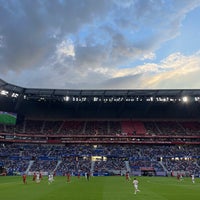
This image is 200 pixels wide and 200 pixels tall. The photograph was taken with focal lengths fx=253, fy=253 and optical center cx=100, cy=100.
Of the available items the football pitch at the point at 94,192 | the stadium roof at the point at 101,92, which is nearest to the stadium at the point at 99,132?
the stadium roof at the point at 101,92

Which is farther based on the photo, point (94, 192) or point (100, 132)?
point (100, 132)

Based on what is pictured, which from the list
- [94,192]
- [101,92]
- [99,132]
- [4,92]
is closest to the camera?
[94,192]

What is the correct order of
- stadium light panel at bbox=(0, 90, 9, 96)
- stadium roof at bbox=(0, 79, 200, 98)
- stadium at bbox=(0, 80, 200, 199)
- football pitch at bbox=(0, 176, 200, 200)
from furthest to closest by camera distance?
stadium roof at bbox=(0, 79, 200, 98)
stadium light panel at bbox=(0, 90, 9, 96)
stadium at bbox=(0, 80, 200, 199)
football pitch at bbox=(0, 176, 200, 200)

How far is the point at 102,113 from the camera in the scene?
9525 cm

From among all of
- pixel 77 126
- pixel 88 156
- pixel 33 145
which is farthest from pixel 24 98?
pixel 88 156

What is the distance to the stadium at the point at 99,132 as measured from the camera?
2820 inches

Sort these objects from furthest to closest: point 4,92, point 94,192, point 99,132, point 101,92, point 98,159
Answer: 1. point 99,132
2. point 101,92
3. point 98,159
4. point 4,92
5. point 94,192

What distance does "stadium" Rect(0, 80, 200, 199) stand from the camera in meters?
71.6

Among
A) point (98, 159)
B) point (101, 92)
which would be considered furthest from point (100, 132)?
point (101, 92)

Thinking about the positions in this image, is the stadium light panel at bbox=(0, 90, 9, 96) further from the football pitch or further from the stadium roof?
the football pitch

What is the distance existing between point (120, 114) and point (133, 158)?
78.0 feet

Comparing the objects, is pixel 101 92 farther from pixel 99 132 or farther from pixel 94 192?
pixel 94 192

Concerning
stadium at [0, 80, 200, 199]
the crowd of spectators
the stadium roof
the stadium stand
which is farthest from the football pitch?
the stadium roof

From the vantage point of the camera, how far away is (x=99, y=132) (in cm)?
8800
